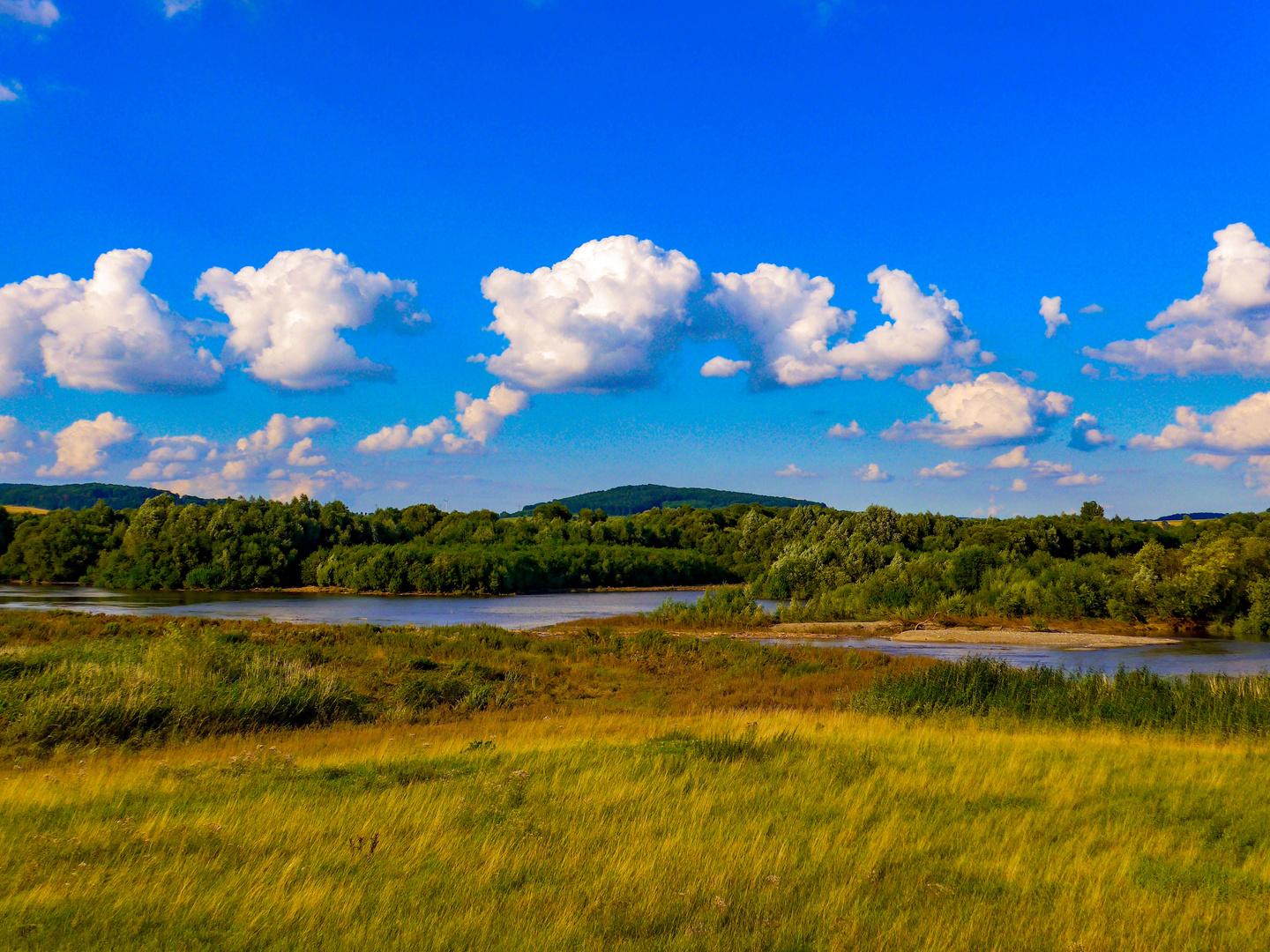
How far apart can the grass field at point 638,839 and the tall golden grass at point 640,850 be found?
0.03 m

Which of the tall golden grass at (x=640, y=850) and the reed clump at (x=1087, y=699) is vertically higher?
the tall golden grass at (x=640, y=850)

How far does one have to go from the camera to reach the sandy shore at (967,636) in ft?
161

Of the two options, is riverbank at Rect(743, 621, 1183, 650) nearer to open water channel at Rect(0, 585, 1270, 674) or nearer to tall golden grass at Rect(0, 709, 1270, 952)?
open water channel at Rect(0, 585, 1270, 674)

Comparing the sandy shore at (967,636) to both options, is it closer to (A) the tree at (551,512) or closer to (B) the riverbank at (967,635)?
(B) the riverbank at (967,635)

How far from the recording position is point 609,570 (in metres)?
123

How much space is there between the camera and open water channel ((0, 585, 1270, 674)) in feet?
133

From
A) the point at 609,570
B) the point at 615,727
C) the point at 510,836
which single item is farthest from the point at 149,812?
the point at 609,570

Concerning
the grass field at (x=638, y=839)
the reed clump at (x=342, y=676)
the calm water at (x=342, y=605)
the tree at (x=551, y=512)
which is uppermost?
the tree at (x=551, y=512)

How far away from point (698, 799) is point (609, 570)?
11430 centimetres

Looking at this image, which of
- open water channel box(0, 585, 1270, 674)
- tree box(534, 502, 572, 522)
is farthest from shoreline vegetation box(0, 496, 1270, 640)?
open water channel box(0, 585, 1270, 674)

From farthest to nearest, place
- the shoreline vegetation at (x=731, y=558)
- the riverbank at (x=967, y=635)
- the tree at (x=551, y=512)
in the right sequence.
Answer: the tree at (x=551, y=512) < the shoreline vegetation at (x=731, y=558) < the riverbank at (x=967, y=635)

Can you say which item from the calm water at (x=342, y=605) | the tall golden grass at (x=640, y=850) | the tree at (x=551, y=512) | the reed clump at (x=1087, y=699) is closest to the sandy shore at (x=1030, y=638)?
the calm water at (x=342, y=605)

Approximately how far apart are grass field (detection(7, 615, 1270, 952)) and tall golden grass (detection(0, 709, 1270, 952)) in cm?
3

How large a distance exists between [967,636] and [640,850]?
5219 centimetres
